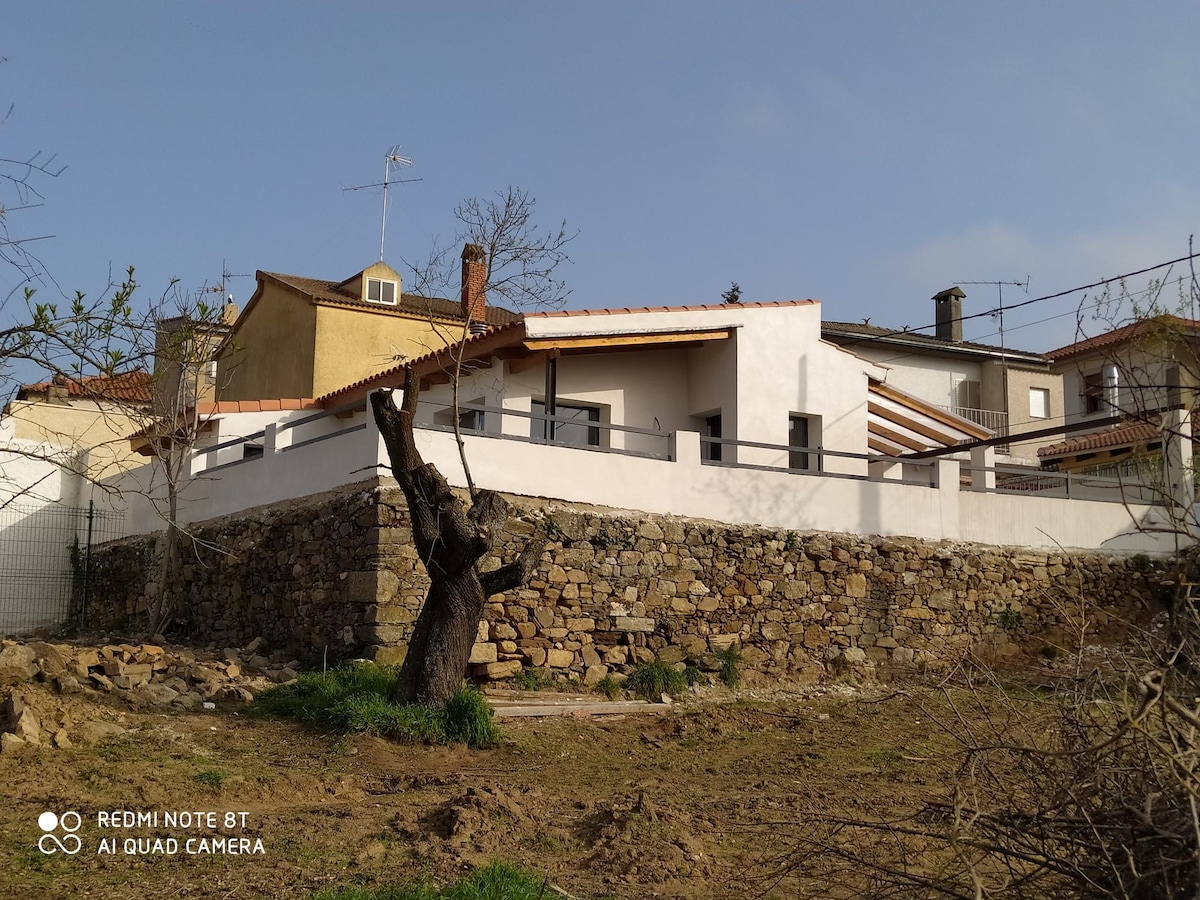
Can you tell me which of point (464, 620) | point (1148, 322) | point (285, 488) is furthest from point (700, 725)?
point (1148, 322)

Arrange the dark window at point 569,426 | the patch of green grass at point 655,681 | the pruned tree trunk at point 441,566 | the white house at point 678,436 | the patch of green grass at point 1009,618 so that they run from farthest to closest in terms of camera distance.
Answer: the patch of green grass at point 1009,618
the dark window at point 569,426
the white house at point 678,436
the patch of green grass at point 655,681
the pruned tree trunk at point 441,566

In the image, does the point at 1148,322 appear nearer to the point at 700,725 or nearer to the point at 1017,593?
the point at 700,725

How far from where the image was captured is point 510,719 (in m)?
11.7

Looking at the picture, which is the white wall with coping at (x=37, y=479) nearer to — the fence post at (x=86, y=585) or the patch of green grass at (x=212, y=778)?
the fence post at (x=86, y=585)

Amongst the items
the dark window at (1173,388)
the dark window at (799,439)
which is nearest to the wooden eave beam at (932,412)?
the dark window at (799,439)

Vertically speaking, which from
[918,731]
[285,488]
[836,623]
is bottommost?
[918,731]

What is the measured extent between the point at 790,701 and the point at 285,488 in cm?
694

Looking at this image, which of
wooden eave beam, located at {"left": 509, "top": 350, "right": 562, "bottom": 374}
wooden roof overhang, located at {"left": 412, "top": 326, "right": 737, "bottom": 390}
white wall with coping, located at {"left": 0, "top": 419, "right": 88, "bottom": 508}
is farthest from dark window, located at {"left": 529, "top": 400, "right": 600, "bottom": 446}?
white wall with coping, located at {"left": 0, "top": 419, "right": 88, "bottom": 508}

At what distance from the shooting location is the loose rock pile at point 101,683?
30.5 ft

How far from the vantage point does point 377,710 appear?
34.2ft

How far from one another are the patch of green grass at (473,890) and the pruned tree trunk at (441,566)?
4.11 m

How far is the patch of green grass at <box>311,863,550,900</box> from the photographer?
6.25 m

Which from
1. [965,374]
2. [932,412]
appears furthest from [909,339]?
[932,412]

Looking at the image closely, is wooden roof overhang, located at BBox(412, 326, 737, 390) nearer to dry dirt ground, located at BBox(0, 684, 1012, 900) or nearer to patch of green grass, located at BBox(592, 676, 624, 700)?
patch of green grass, located at BBox(592, 676, 624, 700)
